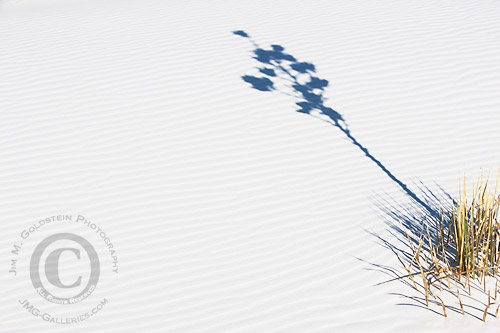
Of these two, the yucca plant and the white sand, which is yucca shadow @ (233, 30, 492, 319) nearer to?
the white sand

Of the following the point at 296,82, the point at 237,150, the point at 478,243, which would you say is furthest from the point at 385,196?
the point at 296,82

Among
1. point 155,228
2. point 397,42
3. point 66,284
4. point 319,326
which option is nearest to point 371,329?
point 319,326

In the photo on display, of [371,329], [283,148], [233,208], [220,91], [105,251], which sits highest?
[220,91]

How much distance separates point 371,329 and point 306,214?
1490 mm

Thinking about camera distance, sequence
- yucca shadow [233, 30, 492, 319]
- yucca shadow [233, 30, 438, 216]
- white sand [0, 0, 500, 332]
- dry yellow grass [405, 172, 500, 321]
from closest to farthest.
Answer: dry yellow grass [405, 172, 500, 321] → white sand [0, 0, 500, 332] → yucca shadow [233, 30, 492, 319] → yucca shadow [233, 30, 438, 216]

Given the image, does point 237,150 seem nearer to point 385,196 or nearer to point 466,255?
point 385,196

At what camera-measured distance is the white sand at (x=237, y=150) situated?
3908 millimetres

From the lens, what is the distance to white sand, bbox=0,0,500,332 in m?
3.91

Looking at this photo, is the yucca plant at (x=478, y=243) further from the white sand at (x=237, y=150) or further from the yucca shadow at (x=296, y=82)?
the yucca shadow at (x=296, y=82)

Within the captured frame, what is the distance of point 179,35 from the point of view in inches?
312

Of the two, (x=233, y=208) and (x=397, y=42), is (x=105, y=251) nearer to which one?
(x=233, y=208)

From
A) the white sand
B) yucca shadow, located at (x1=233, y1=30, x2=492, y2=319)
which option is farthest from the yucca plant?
the white sand

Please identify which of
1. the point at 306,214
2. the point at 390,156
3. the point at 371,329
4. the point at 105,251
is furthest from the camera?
the point at 390,156

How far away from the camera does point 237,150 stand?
5.63m
